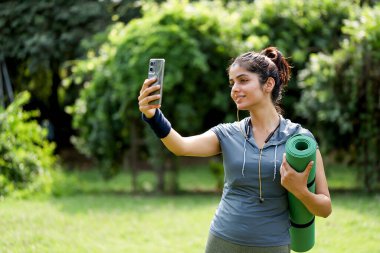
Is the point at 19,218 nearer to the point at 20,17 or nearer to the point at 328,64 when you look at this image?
the point at 328,64

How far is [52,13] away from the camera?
16.2 m

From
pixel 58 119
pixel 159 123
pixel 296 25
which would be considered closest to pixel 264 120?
pixel 159 123

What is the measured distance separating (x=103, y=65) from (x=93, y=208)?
11.4 ft

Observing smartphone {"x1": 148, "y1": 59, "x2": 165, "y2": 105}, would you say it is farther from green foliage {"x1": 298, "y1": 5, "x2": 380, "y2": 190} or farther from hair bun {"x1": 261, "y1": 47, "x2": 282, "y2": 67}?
green foliage {"x1": 298, "y1": 5, "x2": 380, "y2": 190}

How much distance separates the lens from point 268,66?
3137mm

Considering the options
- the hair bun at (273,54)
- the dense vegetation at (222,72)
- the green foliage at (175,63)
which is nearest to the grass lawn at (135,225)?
the dense vegetation at (222,72)

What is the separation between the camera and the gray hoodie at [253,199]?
2.92 meters

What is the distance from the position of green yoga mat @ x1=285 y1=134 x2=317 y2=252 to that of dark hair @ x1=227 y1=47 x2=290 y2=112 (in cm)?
44

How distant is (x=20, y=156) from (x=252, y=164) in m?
8.71

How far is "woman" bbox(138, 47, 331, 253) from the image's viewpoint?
114 inches

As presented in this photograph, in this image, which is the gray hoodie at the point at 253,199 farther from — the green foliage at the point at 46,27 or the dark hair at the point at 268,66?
the green foliage at the point at 46,27

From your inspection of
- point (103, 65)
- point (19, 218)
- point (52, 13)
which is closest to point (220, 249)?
point (19, 218)

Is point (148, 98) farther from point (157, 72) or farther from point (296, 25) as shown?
point (296, 25)

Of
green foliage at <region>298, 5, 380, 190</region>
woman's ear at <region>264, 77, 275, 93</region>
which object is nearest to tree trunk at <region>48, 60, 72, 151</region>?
green foliage at <region>298, 5, 380, 190</region>
